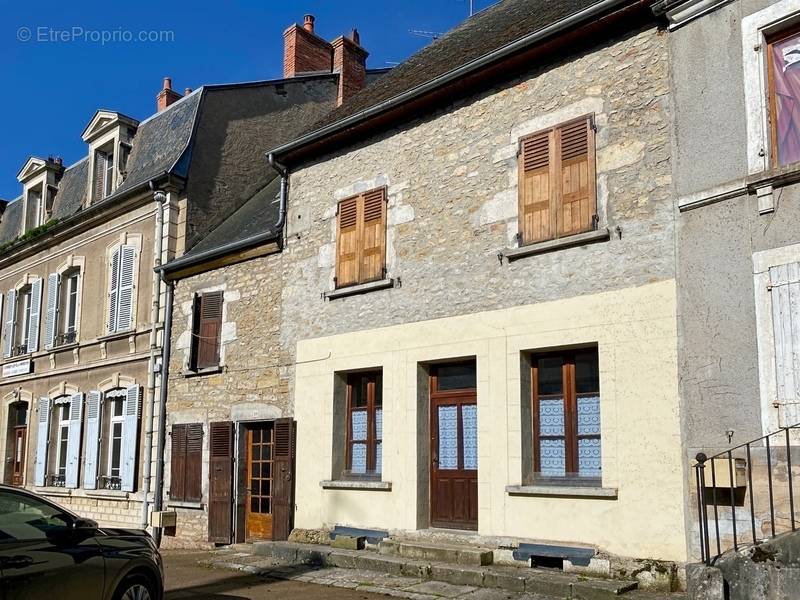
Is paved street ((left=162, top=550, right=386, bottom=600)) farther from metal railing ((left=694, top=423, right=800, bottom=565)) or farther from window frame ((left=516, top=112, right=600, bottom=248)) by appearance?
window frame ((left=516, top=112, right=600, bottom=248))

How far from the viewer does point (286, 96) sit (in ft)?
56.5

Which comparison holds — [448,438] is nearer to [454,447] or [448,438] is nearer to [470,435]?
[454,447]

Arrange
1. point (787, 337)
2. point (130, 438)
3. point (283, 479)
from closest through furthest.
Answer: point (787, 337) < point (283, 479) < point (130, 438)

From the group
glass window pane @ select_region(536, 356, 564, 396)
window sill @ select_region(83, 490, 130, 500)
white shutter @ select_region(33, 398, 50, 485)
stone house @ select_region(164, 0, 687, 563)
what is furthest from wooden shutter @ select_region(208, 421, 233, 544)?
white shutter @ select_region(33, 398, 50, 485)

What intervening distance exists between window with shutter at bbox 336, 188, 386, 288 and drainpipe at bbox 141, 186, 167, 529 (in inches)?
189

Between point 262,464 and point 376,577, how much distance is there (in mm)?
3807

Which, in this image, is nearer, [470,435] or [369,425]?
[470,435]

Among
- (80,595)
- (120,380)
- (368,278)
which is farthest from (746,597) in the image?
(120,380)

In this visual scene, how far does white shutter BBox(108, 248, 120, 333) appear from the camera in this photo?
15902 millimetres

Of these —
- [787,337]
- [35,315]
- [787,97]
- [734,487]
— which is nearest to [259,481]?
[734,487]

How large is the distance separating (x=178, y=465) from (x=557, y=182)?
832cm

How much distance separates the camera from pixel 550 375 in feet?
29.7

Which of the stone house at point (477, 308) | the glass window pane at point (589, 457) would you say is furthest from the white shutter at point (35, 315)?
the glass window pane at point (589, 457)

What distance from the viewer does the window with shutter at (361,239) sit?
36.0 ft
